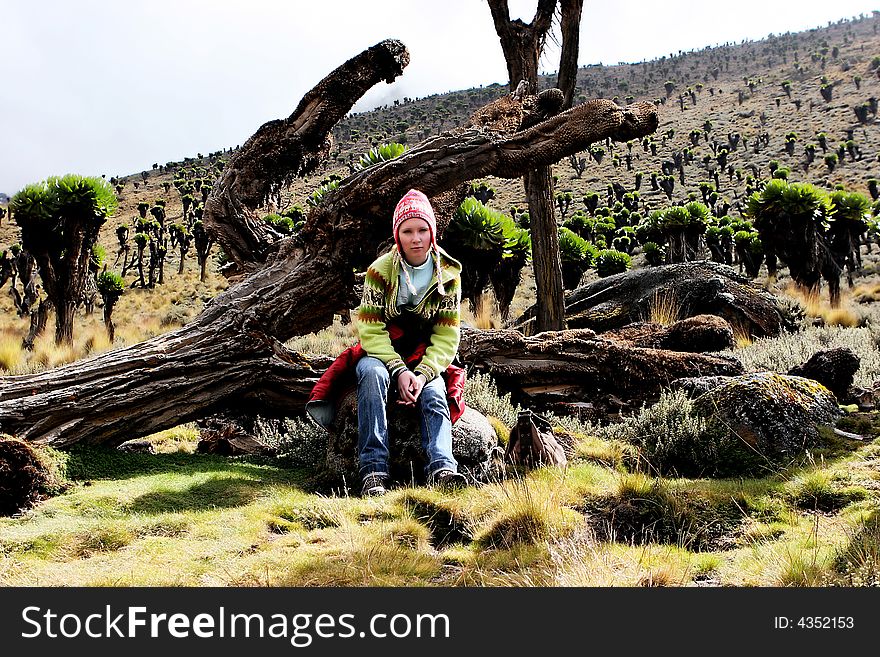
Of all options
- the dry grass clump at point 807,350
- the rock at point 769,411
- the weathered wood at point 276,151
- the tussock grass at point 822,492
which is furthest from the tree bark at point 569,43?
the tussock grass at point 822,492

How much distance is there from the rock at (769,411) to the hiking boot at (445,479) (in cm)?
219

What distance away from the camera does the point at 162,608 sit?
2.42 m

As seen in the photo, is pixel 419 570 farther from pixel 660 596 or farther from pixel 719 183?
pixel 719 183

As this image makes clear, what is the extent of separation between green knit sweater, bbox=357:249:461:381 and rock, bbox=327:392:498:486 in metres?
0.46

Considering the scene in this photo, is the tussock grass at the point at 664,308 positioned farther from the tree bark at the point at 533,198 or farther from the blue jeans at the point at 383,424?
the blue jeans at the point at 383,424

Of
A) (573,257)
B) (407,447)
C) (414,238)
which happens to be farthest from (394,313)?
(573,257)

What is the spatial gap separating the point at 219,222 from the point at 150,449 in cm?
227

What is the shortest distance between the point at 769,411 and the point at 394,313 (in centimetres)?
296

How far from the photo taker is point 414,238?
14.6 ft

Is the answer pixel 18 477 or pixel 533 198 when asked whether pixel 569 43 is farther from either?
pixel 18 477

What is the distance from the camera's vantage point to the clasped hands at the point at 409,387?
430 cm

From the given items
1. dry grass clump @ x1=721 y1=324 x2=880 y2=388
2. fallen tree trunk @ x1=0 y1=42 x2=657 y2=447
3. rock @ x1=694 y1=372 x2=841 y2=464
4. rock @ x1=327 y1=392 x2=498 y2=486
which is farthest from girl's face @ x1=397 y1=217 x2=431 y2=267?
dry grass clump @ x1=721 y1=324 x2=880 y2=388

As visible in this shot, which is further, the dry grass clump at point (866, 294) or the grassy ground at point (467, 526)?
the dry grass clump at point (866, 294)

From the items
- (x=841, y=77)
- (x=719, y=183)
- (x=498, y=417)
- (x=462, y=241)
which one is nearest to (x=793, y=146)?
(x=719, y=183)
